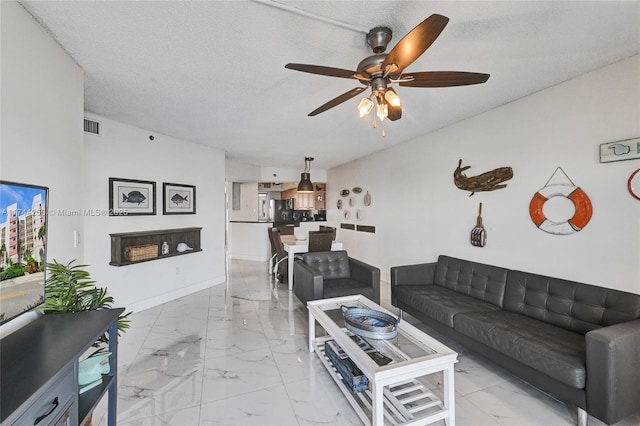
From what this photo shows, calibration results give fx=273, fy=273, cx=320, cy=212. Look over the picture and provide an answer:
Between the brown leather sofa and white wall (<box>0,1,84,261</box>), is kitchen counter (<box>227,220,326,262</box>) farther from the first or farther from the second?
white wall (<box>0,1,84,261</box>)

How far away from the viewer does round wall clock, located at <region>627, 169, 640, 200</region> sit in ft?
6.60

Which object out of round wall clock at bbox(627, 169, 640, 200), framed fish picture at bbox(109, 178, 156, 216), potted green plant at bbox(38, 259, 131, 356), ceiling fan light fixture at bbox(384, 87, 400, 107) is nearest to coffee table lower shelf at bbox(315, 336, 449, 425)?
potted green plant at bbox(38, 259, 131, 356)

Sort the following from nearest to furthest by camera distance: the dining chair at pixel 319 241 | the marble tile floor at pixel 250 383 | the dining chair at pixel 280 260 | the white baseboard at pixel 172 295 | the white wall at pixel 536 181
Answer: the marble tile floor at pixel 250 383 → the white wall at pixel 536 181 → the white baseboard at pixel 172 295 → the dining chair at pixel 319 241 → the dining chair at pixel 280 260

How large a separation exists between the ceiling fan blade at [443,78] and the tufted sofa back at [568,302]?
1.85 m

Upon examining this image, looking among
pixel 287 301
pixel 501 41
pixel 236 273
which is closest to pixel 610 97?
pixel 501 41

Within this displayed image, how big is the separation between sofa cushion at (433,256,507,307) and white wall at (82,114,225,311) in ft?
12.2

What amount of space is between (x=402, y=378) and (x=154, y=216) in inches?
150

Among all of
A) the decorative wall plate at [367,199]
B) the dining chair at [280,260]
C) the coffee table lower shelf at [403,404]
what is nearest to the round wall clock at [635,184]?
the coffee table lower shelf at [403,404]

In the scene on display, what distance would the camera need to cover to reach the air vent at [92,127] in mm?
3124

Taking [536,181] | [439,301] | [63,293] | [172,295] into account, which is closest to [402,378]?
[439,301]

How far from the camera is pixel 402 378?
156cm

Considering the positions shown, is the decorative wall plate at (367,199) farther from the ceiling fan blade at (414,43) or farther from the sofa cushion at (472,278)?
the ceiling fan blade at (414,43)

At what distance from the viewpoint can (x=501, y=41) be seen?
Answer: 183 cm

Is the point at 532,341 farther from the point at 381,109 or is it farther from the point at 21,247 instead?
the point at 21,247
